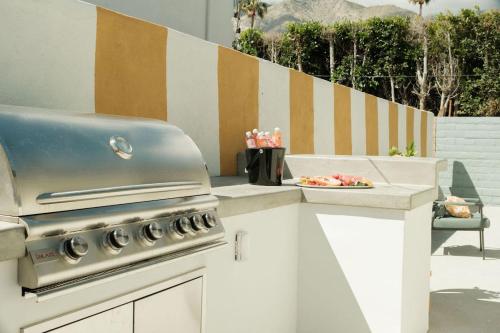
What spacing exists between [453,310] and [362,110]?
3.21 metres

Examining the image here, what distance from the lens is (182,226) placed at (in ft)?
6.04

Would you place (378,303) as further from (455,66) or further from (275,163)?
(455,66)

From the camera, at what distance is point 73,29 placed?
2561mm

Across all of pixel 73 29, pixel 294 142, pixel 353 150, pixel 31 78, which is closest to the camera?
pixel 31 78

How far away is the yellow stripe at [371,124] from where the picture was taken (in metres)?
7.05

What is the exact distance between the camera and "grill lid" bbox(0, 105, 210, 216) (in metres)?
1.41

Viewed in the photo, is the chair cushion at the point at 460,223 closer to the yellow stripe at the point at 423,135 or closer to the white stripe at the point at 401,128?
the white stripe at the point at 401,128

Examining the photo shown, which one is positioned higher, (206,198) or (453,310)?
(206,198)

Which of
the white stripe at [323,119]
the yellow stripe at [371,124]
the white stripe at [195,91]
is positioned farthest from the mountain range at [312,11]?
the white stripe at [195,91]

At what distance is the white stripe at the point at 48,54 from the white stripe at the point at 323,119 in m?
3.13

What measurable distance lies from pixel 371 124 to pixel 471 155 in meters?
5.83

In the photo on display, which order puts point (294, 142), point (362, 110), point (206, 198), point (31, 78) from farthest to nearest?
1. point (362, 110)
2. point (294, 142)
3. point (31, 78)
4. point (206, 198)

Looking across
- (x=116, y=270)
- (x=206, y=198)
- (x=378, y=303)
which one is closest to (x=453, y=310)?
(x=378, y=303)

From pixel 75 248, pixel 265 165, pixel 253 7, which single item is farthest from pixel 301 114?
pixel 253 7
